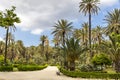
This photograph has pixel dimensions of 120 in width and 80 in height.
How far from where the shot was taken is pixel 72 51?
5494cm

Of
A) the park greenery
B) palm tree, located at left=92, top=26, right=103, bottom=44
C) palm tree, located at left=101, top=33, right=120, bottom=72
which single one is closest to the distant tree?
the park greenery

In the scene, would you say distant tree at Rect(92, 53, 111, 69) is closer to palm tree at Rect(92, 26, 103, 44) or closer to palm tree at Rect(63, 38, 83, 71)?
palm tree at Rect(63, 38, 83, 71)

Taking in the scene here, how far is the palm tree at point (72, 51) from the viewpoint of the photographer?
54556 mm

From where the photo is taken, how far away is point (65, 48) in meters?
56.1

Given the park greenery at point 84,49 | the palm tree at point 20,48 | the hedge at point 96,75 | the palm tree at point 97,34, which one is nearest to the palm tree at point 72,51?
the park greenery at point 84,49

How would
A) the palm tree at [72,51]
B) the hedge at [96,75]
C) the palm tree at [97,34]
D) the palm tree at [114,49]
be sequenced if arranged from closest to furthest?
1. the hedge at [96,75]
2. the palm tree at [114,49]
3. the palm tree at [72,51]
4. the palm tree at [97,34]

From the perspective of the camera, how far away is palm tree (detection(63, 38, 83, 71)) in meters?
54.6

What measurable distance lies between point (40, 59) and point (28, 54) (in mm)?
33216

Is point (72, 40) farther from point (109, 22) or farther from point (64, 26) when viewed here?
point (64, 26)

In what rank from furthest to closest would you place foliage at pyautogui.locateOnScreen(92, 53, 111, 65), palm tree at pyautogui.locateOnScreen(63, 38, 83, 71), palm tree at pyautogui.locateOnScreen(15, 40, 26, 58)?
palm tree at pyautogui.locateOnScreen(15, 40, 26, 58)
foliage at pyautogui.locateOnScreen(92, 53, 111, 65)
palm tree at pyautogui.locateOnScreen(63, 38, 83, 71)

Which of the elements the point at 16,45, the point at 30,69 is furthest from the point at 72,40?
the point at 16,45

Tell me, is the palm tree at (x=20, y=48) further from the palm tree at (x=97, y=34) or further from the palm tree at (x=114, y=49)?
the palm tree at (x=114, y=49)

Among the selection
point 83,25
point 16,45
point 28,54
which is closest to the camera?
point 83,25

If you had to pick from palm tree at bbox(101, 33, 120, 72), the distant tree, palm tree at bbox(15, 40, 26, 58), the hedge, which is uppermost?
palm tree at bbox(15, 40, 26, 58)
